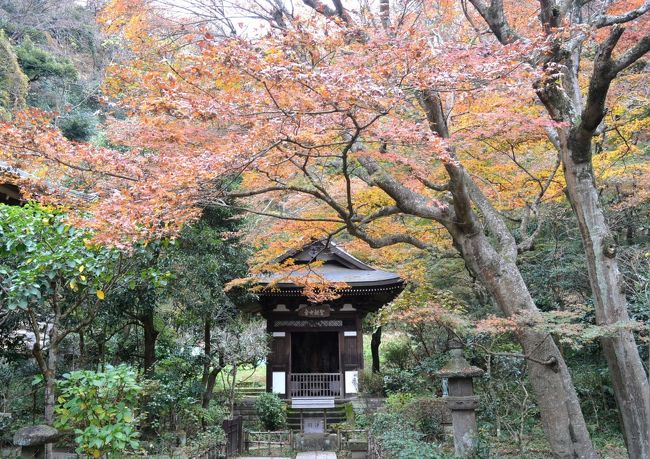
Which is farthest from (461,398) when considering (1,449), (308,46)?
(1,449)

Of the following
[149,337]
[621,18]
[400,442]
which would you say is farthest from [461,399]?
[149,337]

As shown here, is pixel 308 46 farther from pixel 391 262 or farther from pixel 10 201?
pixel 391 262

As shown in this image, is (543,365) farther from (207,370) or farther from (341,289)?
(341,289)

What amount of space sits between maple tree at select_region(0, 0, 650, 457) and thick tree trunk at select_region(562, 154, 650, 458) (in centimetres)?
2

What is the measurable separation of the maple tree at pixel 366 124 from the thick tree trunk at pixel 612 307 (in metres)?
0.02

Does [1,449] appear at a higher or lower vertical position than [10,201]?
lower

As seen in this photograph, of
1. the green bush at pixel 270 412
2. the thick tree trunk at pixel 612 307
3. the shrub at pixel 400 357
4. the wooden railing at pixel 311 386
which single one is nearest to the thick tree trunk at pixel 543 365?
the thick tree trunk at pixel 612 307

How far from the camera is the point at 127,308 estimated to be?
9.45 m

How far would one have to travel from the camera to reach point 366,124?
5.37 meters

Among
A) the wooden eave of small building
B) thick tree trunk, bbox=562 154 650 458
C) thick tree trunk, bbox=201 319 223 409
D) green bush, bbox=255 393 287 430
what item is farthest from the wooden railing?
thick tree trunk, bbox=562 154 650 458

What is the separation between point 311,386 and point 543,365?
10.4 metres

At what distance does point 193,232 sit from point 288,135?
5059 millimetres

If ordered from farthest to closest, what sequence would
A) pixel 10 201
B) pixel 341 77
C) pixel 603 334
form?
pixel 10 201 < pixel 603 334 < pixel 341 77

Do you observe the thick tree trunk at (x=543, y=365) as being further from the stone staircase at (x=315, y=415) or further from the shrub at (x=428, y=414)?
the stone staircase at (x=315, y=415)
